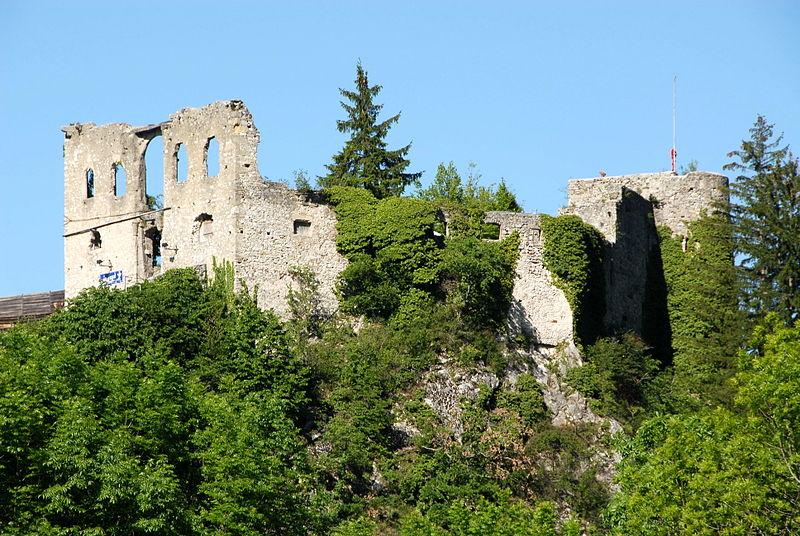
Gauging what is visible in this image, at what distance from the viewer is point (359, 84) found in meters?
60.0

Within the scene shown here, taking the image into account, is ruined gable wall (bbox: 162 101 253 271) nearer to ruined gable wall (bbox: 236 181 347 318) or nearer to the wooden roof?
ruined gable wall (bbox: 236 181 347 318)

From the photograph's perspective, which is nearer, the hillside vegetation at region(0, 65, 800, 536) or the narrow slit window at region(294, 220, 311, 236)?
the hillside vegetation at region(0, 65, 800, 536)

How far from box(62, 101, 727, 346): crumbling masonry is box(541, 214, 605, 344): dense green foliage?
0.80 feet

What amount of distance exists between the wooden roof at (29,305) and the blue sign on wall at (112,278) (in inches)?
106

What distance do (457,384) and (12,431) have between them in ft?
42.7

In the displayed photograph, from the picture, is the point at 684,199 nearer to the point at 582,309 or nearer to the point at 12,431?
the point at 582,309

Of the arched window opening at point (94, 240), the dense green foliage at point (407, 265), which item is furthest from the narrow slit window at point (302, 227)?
the arched window opening at point (94, 240)

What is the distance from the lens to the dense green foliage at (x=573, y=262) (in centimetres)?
4972

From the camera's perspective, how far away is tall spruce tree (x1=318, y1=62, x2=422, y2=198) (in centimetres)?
5906

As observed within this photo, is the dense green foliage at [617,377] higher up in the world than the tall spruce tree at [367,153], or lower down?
lower down

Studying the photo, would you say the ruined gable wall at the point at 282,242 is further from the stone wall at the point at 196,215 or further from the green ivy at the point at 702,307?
the green ivy at the point at 702,307

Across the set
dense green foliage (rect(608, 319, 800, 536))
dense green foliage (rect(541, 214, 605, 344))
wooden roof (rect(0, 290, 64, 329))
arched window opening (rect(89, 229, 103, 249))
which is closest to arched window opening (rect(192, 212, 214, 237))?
arched window opening (rect(89, 229, 103, 249))

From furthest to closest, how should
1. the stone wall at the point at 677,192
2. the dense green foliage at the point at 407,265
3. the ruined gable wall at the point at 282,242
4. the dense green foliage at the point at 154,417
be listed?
the stone wall at the point at 677,192 < the dense green foliage at the point at 407,265 < the ruined gable wall at the point at 282,242 < the dense green foliage at the point at 154,417

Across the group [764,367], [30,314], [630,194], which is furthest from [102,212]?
[764,367]
